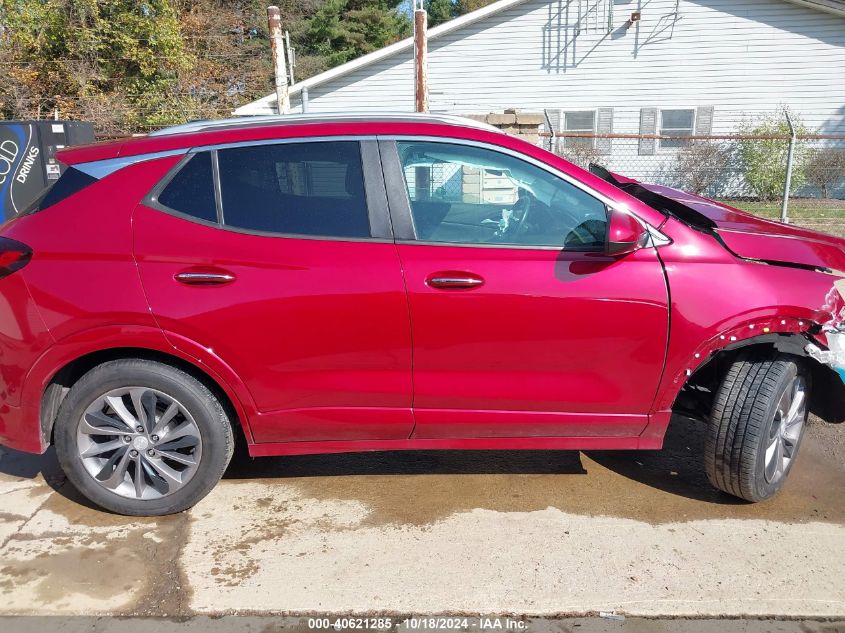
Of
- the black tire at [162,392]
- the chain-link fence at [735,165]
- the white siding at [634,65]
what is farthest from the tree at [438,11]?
the black tire at [162,392]

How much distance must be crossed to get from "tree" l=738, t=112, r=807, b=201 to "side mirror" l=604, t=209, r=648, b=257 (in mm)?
13180

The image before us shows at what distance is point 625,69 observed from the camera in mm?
17391

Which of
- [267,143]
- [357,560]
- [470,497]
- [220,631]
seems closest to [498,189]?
[267,143]

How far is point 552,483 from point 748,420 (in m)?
1.05

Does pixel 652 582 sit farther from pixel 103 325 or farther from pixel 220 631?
pixel 103 325

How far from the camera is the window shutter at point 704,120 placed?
56.4 feet

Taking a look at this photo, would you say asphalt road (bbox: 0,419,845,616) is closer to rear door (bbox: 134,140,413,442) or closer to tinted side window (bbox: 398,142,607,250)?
rear door (bbox: 134,140,413,442)

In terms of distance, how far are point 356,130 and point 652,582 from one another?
7.89ft

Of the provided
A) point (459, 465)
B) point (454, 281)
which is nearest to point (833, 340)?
point (454, 281)

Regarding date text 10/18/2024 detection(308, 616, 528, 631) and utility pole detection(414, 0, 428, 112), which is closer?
date text 10/18/2024 detection(308, 616, 528, 631)

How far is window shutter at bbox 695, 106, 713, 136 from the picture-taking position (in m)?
17.2

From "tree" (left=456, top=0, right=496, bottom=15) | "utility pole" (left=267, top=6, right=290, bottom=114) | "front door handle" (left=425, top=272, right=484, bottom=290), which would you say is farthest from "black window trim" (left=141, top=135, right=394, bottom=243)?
"tree" (left=456, top=0, right=496, bottom=15)

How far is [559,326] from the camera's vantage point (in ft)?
10.3

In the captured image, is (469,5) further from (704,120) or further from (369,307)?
(369,307)
